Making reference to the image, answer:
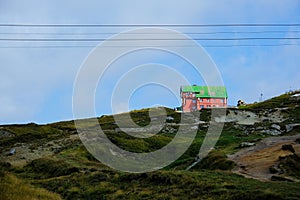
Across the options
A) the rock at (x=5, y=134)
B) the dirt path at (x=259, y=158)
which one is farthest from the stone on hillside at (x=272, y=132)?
the rock at (x=5, y=134)

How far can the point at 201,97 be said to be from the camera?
15788cm

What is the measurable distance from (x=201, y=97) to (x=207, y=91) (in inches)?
148

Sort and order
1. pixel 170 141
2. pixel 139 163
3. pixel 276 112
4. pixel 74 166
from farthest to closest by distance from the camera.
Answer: pixel 276 112
pixel 170 141
pixel 139 163
pixel 74 166

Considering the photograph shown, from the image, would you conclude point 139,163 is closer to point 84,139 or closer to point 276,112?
point 84,139

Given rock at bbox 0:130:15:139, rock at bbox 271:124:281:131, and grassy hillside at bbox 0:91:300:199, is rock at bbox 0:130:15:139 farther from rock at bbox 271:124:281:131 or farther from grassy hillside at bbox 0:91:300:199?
rock at bbox 271:124:281:131

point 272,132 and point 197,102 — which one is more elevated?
point 197,102

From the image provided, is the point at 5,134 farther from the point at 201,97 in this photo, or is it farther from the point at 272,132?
the point at 201,97

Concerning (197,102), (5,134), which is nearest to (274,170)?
(5,134)

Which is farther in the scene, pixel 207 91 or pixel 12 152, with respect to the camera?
pixel 207 91

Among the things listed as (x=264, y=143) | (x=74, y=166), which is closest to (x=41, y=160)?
(x=74, y=166)

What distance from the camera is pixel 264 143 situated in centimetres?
4747

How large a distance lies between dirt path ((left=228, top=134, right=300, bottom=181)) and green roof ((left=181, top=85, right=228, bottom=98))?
4331 inches

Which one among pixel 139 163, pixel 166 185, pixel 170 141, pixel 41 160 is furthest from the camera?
pixel 170 141

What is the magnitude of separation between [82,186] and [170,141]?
3528 cm
